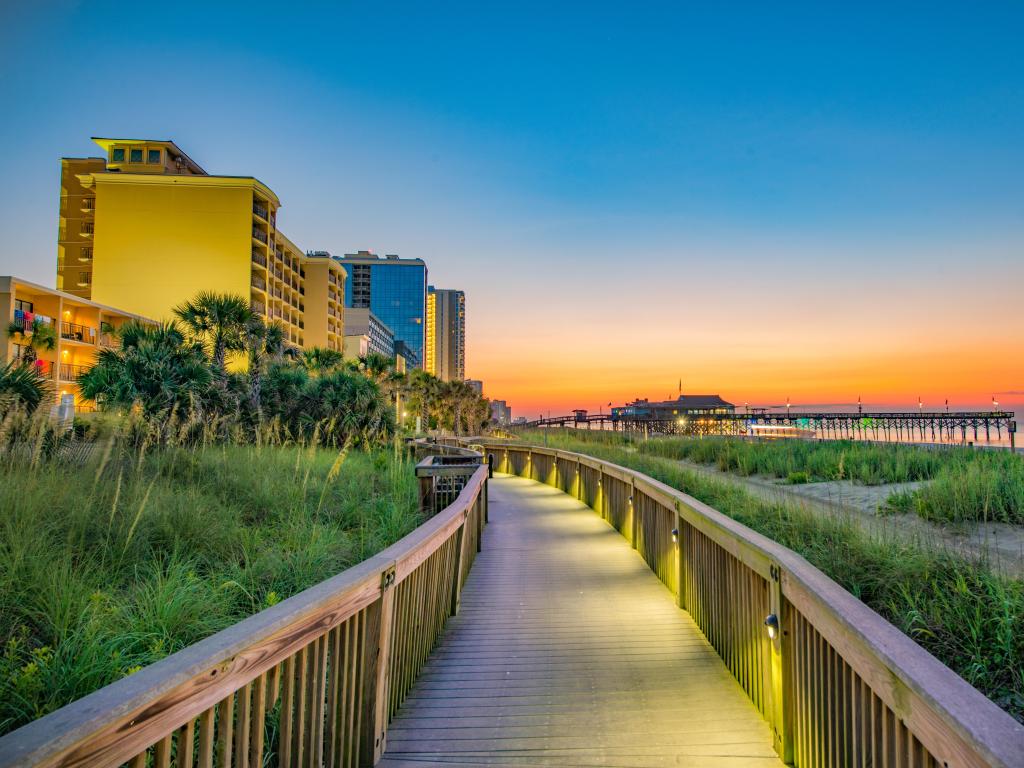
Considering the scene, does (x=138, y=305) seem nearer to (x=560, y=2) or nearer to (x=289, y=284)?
(x=289, y=284)

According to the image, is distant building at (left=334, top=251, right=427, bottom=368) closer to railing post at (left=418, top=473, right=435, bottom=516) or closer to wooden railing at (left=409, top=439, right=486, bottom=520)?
wooden railing at (left=409, top=439, right=486, bottom=520)

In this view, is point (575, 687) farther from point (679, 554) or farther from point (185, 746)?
point (185, 746)

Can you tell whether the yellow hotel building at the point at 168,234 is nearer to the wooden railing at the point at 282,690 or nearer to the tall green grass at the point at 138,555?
the tall green grass at the point at 138,555

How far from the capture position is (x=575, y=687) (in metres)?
3.61

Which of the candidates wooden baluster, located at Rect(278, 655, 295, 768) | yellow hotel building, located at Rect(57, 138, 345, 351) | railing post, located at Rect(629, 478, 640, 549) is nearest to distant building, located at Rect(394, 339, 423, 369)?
yellow hotel building, located at Rect(57, 138, 345, 351)

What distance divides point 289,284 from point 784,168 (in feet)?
179

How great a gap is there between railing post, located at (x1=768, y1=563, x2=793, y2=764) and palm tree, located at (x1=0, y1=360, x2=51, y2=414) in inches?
338

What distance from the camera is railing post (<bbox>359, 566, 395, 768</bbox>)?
268 centimetres

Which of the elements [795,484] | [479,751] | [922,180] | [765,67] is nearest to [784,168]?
[922,180]

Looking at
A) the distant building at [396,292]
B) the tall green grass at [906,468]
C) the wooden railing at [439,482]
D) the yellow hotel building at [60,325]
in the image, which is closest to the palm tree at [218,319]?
the yellow hotel building at [60,325]

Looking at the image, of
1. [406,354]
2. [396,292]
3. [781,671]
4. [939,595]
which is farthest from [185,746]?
[396,292]

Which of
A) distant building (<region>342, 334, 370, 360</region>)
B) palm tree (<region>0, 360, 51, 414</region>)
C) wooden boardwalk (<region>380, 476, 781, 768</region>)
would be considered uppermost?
distant building (<region>342, 334, 370, 360</region>)

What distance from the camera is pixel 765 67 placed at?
14.3 m

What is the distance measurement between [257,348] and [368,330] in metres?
75.9
